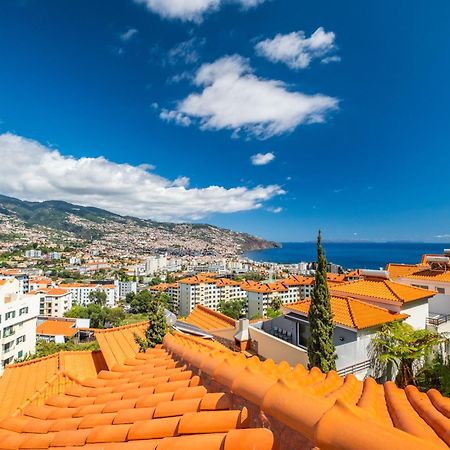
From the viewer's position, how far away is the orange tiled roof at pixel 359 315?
34.4 ft

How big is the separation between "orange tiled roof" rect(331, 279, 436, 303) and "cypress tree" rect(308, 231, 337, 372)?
3.54m

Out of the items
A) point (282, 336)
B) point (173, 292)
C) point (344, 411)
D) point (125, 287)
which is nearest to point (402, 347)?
point (282, 336)

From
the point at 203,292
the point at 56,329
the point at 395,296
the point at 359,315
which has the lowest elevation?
the point at 56,329

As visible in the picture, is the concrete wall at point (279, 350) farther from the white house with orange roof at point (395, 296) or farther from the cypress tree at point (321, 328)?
the white house with orange roof at point (395, 296)

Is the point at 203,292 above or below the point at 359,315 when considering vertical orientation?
below

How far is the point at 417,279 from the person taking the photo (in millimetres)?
15969

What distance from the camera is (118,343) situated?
9867 mm

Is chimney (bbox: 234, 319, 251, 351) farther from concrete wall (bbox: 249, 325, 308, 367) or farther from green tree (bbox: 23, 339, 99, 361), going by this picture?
green tree (bbox: 23, 339, 99, 361)

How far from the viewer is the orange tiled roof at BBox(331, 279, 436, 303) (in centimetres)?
1233

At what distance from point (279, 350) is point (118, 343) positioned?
555 cm

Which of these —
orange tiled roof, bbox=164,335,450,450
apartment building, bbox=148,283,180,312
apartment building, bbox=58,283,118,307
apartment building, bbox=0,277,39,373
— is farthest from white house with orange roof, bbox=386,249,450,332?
apartment building, bbox=58,283,118,307

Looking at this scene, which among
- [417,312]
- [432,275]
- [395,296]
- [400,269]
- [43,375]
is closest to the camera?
[43,375]

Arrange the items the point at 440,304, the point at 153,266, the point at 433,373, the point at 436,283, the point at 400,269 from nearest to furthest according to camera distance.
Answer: the point at 433,373, the point at 440,304, the point at 436,283, the point at 400,269, the point at 153,266

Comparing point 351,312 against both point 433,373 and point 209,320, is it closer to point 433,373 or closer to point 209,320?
point 433,373
